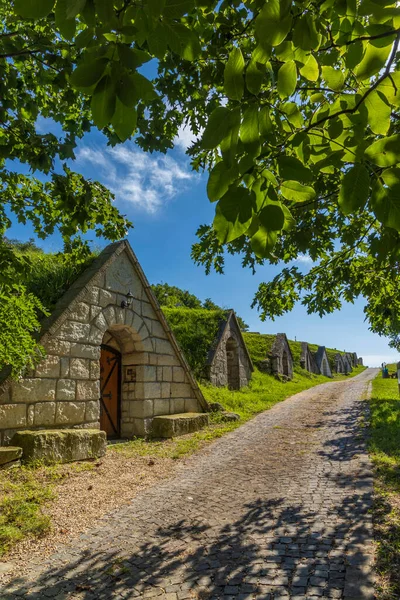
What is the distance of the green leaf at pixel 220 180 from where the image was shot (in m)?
1.24

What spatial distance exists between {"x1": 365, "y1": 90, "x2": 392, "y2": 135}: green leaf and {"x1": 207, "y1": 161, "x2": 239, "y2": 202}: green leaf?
506 mm

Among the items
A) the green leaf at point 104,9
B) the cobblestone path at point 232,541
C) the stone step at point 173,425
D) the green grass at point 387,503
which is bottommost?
the cobblestone path at point 232,541

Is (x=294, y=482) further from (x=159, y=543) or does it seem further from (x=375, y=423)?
(x=375, y=423)

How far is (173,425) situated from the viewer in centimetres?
841

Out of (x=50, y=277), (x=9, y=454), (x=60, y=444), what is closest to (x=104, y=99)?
(x=9, y=454)

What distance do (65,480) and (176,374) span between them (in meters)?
4.56

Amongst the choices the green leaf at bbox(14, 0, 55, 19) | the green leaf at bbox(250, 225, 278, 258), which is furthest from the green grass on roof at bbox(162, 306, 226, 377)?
the green leaf at bbox(14, 0, 55, 19)

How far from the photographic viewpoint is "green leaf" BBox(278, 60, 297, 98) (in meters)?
1.32

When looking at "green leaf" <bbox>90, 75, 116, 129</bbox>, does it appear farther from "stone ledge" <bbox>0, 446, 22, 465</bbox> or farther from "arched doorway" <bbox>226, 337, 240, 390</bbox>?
"arched doorway" <bbox>226, 337, 240, 390</bbox>

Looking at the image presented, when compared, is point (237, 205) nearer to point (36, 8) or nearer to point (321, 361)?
point (36, 8)

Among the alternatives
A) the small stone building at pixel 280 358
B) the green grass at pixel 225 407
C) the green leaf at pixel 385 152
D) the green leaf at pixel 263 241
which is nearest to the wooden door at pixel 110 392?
the green grass at pixel 225 407

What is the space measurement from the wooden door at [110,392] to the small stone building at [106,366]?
0.07 feet

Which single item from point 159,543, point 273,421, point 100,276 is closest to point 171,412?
point 273,421

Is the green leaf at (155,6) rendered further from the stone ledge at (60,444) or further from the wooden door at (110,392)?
the wooden door at (110,392)
